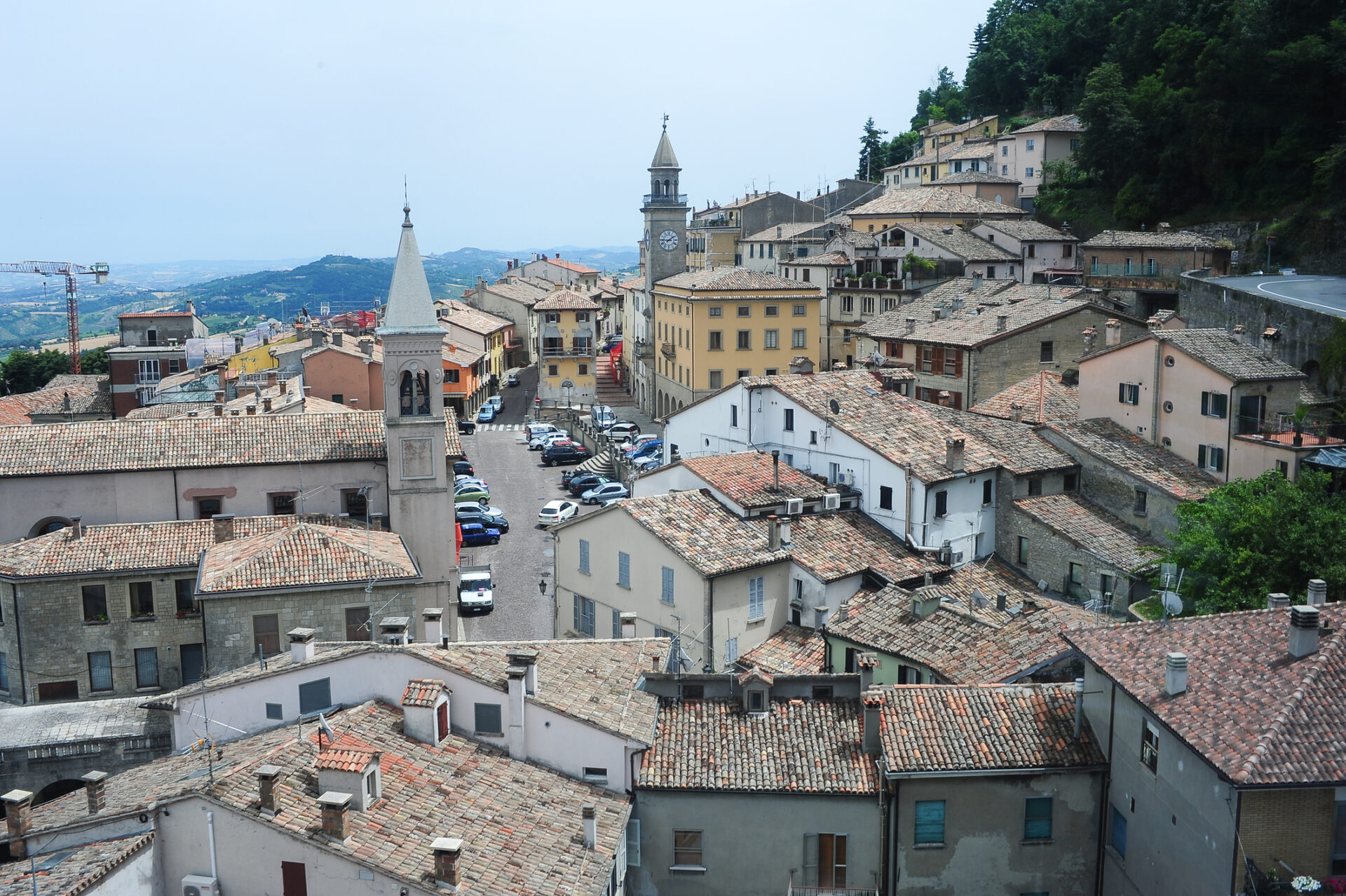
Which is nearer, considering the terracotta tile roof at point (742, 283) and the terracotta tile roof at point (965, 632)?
the terracotta tile roof at point (965, 632)

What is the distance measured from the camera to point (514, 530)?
46.8 metres

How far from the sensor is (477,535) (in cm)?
4500

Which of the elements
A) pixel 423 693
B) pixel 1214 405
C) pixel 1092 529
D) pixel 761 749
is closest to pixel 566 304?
pixel 1214 405

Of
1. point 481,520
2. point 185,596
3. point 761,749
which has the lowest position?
point 481,520

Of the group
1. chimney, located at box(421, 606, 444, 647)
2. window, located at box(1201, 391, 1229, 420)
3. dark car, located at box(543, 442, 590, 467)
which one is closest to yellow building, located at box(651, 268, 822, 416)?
dark car, located at box(543, 442, 590, 467)

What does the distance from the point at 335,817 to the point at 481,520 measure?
2979cm

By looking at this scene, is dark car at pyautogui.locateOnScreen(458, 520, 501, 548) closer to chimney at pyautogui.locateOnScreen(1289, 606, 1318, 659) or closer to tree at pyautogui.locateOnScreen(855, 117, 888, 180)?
chimney at pyautogui.locateOnScreen(1289, 606, 1318, 659)

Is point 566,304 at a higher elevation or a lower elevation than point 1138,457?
higher

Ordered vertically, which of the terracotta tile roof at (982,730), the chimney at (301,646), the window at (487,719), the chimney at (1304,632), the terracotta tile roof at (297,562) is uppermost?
the chimney at (1304,632)

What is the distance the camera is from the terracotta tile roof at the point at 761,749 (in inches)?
771

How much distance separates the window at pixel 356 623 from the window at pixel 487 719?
9.28m

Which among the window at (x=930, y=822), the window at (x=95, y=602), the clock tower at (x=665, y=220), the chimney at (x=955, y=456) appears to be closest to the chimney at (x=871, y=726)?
the window at (x=930, y=822)

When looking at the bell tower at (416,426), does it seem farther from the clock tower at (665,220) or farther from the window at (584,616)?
the clock tower at (665,220)

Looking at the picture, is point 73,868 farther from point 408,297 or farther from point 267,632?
point 408,297
